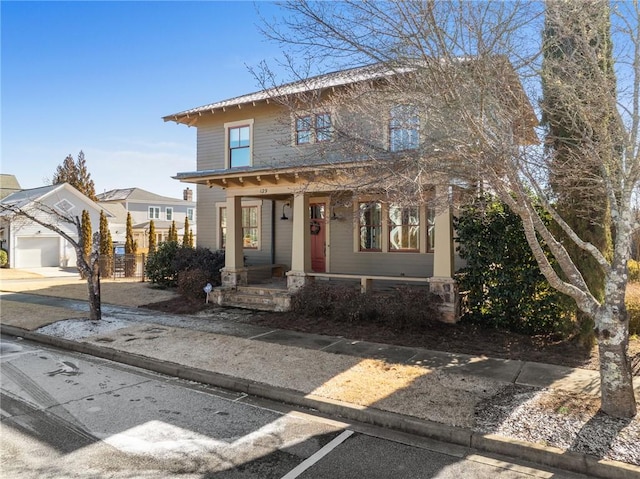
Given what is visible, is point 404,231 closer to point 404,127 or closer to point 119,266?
point 404,127

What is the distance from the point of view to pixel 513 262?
335 inches

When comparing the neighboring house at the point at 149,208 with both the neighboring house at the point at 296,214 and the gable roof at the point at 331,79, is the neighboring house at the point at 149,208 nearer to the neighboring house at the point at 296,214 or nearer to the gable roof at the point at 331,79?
the neighboring house at the point at 296,214

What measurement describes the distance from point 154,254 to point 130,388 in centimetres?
1114

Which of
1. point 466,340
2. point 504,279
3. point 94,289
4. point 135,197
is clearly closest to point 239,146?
point 94,289

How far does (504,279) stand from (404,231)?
4551mm

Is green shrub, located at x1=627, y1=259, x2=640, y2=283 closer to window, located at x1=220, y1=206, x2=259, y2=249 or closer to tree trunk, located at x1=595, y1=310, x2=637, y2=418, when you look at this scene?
tree trunk, located at x1=595, y1=310, x2=637, y2=418

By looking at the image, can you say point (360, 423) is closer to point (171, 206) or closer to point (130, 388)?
point (130, 388)

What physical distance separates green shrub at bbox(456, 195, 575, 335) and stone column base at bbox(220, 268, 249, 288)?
21.2ft

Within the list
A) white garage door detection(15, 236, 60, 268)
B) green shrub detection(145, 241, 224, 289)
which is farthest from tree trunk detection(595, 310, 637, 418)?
white garage door detection(15, 236, 60, 268)

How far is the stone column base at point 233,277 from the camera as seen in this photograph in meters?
12.5

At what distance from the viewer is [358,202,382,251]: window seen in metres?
13.2

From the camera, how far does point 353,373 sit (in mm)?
6336

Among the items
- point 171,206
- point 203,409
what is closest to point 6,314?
point 203,409

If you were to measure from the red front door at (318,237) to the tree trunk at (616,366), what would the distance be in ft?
32.8
